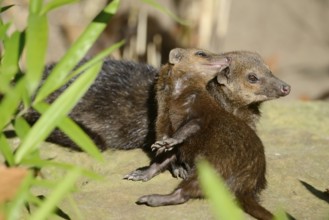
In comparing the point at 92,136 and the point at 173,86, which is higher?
the point at 173,86

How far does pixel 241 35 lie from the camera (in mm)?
8211

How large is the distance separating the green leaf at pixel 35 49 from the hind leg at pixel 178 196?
2.38 feet

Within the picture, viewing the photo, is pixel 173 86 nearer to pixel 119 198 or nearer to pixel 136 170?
pixel 136 170

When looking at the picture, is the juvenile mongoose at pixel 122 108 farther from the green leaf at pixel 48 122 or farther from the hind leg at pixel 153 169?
the green leaf at pixel 48 122

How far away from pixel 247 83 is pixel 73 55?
134cm

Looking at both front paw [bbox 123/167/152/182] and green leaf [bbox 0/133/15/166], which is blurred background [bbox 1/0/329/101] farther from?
green leaf [bbox 0/133/15/166]

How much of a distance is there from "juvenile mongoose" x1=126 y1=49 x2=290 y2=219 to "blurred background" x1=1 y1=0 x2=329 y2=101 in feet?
10.3

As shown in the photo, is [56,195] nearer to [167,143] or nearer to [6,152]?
[6,152]

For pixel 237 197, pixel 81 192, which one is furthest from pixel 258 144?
pixel 81 192

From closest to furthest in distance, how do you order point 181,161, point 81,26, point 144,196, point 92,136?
point 144,196, point 181,161, point 92,136, point 81,26

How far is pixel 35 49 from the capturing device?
127 inches

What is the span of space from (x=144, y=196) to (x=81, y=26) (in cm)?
455

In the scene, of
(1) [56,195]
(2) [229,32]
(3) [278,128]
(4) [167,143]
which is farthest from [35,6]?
(2) [229,32]

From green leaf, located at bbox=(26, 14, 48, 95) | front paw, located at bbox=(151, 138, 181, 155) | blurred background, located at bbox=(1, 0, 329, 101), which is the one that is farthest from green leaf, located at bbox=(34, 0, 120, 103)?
blurred background, located at bbox=(1, 0, 329, 101)
